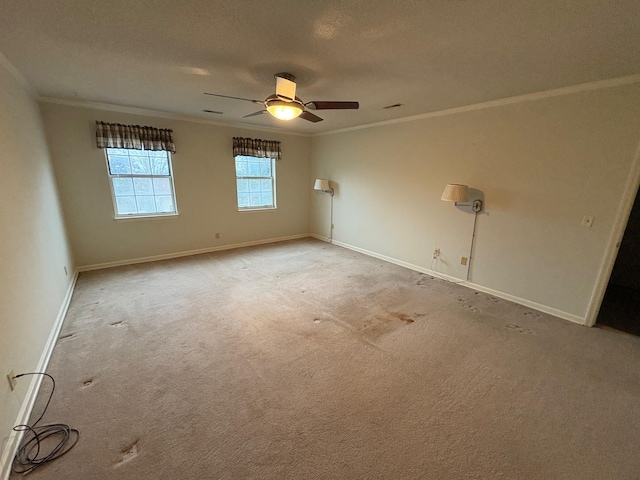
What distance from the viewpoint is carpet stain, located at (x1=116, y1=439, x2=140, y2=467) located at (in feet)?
4.66

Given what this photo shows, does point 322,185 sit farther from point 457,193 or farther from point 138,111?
point 138,111

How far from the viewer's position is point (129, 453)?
4.77 feet

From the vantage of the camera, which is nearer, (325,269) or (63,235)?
(63,235)

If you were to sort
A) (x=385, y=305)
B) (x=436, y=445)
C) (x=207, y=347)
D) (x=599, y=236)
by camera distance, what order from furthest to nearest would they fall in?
(x=385, y=305) → (x=599, y=236) → (x=207, y=347) → (x=436, y=445)

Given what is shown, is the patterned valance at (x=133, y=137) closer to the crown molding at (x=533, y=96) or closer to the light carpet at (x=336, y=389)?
the light carpet at (x=336, y=389)

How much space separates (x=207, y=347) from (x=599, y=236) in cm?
395

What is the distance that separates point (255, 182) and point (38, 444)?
186 inches

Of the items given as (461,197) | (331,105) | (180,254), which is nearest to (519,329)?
(461,197)

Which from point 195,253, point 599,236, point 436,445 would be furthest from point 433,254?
point 195,253

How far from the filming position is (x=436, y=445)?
5.01 feet

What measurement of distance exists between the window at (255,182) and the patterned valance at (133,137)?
4.14 feet

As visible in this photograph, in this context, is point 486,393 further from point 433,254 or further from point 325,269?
point 325,269

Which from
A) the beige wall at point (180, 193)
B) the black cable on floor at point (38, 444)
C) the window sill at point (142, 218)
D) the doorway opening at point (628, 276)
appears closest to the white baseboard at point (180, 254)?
the beige wall at point (180, 193)

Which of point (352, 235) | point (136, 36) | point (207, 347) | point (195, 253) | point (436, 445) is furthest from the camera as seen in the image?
point (352, 235)
